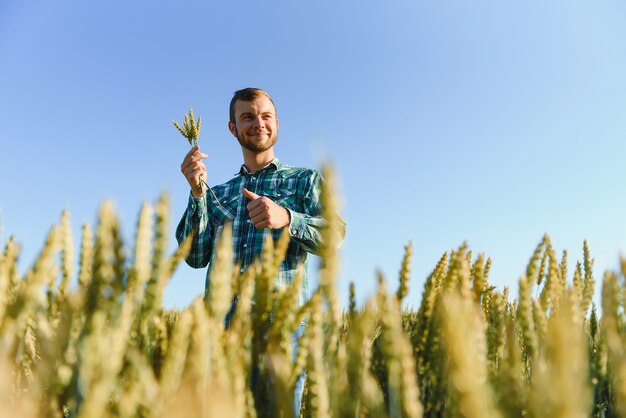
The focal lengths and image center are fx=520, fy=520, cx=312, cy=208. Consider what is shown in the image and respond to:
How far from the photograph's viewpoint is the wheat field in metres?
0.46

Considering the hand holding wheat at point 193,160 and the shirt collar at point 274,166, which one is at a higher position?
the shirt collar at point 274,166

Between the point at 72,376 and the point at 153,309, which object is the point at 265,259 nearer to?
the point at 153,309

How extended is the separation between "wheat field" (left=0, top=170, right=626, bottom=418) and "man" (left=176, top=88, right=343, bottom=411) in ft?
5.48

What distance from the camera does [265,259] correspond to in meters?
0.77

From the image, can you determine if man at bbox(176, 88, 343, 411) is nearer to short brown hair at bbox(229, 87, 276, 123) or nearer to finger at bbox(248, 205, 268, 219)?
short brown hair at bbox(229, 87, 276, 123)

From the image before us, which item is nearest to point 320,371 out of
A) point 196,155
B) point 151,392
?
point 151,392

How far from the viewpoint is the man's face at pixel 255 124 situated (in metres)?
3.30

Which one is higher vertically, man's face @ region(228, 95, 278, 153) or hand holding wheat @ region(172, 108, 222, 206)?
man's face @ region(228, 95, 278, 153)

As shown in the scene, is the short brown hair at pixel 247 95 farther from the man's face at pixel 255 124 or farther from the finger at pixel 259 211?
the finger at pixel 259 211

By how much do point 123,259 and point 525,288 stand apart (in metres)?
0.54

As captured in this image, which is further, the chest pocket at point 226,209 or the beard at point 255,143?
the beard at point 255,143

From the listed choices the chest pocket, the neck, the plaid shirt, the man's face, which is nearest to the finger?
the plaid shirt

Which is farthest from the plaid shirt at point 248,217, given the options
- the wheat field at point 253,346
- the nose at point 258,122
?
the wheat field at point 253,346

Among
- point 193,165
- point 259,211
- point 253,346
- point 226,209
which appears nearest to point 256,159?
point 226,209
